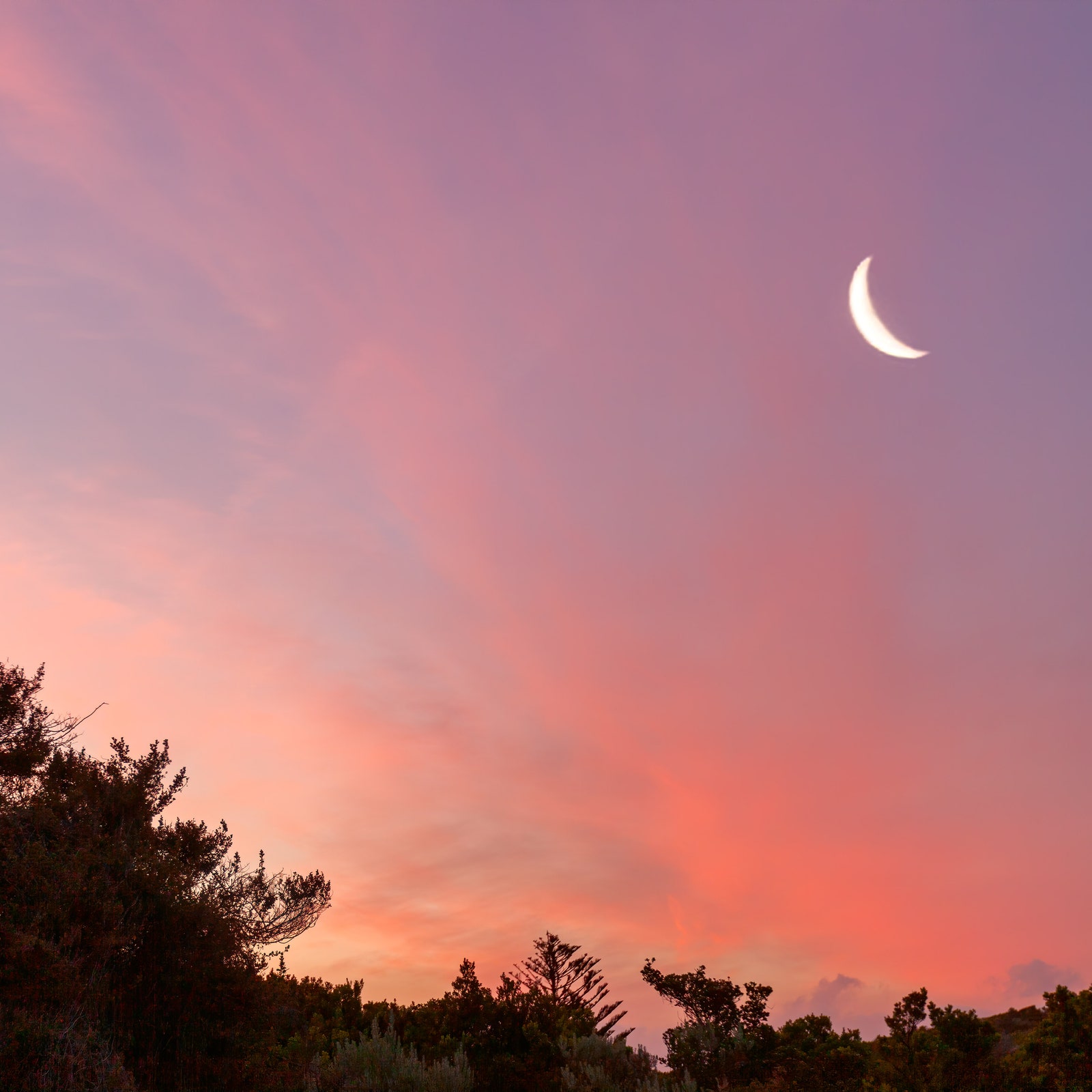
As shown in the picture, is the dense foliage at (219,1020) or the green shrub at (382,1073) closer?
the dense foliage at (219,1020)

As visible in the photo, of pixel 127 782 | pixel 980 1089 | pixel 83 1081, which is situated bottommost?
pixel 83 1081

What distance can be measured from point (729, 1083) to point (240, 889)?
1296cm

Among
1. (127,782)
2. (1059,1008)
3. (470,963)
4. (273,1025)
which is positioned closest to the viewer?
(1059,1008)

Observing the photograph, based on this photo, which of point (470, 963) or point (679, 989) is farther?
point (679, 989)

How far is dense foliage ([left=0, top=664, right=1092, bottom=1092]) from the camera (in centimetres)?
1504

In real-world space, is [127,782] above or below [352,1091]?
above

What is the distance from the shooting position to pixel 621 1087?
70.1ft

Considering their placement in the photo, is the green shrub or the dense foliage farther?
the green shrub

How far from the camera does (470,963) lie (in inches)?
1020

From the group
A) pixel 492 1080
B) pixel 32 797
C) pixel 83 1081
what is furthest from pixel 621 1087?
pixel 32 797

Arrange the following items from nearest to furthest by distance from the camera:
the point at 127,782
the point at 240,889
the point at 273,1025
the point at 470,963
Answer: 1. the point at 273,1025
2. the point at 127,782
3. the point at 240,889
4. the point at 470,963

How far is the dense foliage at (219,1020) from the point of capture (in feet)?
49.3

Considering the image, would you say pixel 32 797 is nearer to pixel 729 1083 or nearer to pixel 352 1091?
pixel 352 1091

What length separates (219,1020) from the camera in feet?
57.2
